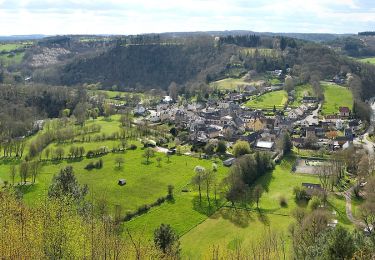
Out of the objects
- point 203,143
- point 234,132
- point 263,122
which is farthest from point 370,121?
point 203,143

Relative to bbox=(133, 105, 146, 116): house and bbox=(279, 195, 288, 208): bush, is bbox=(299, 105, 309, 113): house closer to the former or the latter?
bbox=(133, 105, 146, 116): house

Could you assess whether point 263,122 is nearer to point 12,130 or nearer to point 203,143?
point 203,143

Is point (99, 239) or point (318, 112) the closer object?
point (99, 239)

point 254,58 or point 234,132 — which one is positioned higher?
point 254,58

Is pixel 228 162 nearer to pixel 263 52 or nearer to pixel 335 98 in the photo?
pixel 335 98

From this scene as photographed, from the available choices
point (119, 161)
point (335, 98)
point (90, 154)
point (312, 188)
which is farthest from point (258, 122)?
point (312, 188)

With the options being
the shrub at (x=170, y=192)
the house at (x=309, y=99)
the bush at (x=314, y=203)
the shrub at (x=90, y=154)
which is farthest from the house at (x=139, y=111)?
the bush at (x=314, y=203)
